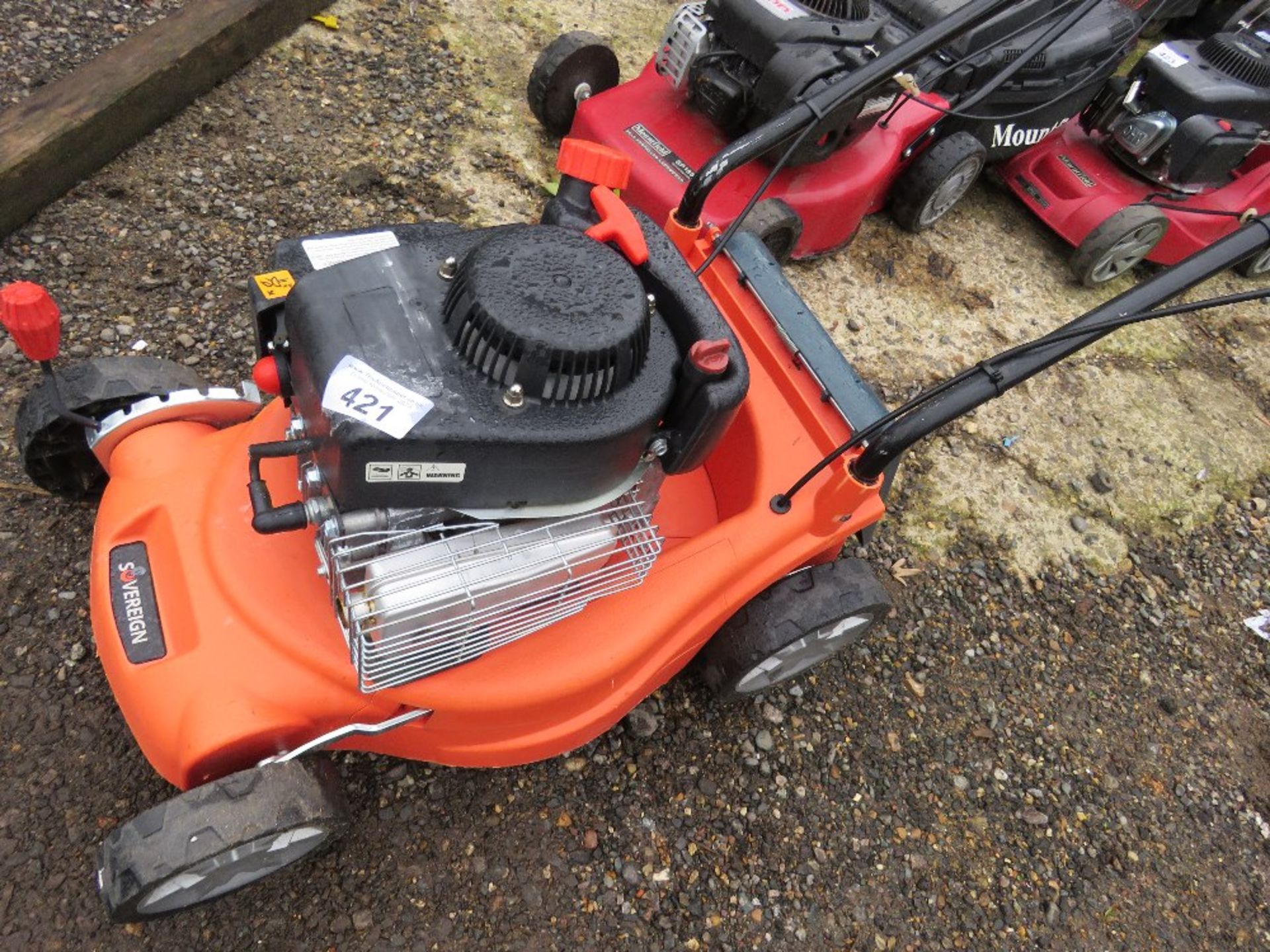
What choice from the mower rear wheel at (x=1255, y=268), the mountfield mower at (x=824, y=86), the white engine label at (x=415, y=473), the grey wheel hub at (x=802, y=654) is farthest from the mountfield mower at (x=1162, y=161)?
the white engine label at (x=415, y=473)

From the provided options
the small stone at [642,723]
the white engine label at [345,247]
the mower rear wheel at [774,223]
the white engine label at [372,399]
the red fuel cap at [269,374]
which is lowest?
the small stone at [642,723]

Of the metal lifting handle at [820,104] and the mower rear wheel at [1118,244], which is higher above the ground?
the metal lifting handle at [820,104]

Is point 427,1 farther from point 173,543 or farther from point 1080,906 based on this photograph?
point 1080,906

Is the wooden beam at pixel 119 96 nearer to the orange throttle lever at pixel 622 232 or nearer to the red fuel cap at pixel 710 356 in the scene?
the orange throttle lever at pixel 622 232

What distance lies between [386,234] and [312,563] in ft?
1.57

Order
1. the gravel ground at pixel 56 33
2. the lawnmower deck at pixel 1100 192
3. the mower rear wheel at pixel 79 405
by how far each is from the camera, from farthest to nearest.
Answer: the lawnmower deck at pixel 1100 192
the gravel ground at pixel 56 33
the mower rear wheel at pixel 79 405

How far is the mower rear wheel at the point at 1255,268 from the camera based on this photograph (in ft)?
10.3

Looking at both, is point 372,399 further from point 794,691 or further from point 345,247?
point 794,691

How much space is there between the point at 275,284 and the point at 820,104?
963mm

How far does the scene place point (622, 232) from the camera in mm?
1206

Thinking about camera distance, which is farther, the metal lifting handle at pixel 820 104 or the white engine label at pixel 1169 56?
the white engine label at pixel 1169 56

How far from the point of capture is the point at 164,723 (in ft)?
3.92

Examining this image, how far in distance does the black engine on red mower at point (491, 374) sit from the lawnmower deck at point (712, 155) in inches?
45.8

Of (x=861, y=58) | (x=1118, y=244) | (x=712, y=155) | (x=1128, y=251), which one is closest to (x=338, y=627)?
(x=712, y=155)
